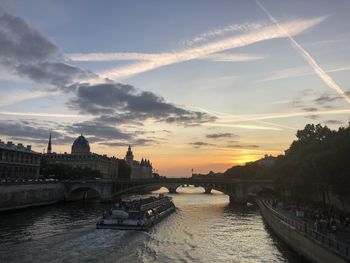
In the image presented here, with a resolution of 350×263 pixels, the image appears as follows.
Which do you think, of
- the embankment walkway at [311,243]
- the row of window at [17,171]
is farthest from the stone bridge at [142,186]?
the embankment walkway at [311,243]

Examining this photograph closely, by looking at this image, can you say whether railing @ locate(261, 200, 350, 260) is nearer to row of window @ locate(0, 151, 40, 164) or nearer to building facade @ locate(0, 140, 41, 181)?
building facade @ locate(0, 140, 41, 181)

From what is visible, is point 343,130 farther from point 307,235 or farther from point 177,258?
point 177,258

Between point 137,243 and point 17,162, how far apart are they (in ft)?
241

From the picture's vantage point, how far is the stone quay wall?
80.1 meters

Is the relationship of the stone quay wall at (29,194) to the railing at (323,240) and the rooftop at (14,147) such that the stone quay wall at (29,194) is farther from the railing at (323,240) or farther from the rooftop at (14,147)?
the railing at (323,240)

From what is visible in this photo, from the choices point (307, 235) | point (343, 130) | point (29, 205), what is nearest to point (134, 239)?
point (307, 235)

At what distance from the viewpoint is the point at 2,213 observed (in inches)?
2948

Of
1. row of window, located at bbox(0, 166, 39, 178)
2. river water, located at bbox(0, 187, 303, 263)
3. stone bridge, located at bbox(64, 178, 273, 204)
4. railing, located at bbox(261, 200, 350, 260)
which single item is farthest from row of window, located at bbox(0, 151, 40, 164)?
railing, located at bbox(261, 200, 350, 260)

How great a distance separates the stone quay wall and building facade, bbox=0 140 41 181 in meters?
5.17

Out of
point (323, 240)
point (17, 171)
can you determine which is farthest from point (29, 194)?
point (323, 240)

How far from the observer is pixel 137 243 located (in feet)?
157

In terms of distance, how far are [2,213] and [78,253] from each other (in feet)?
133

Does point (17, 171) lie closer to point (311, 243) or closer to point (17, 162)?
point (17, 162)

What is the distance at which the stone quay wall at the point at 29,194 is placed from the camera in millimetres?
80081
